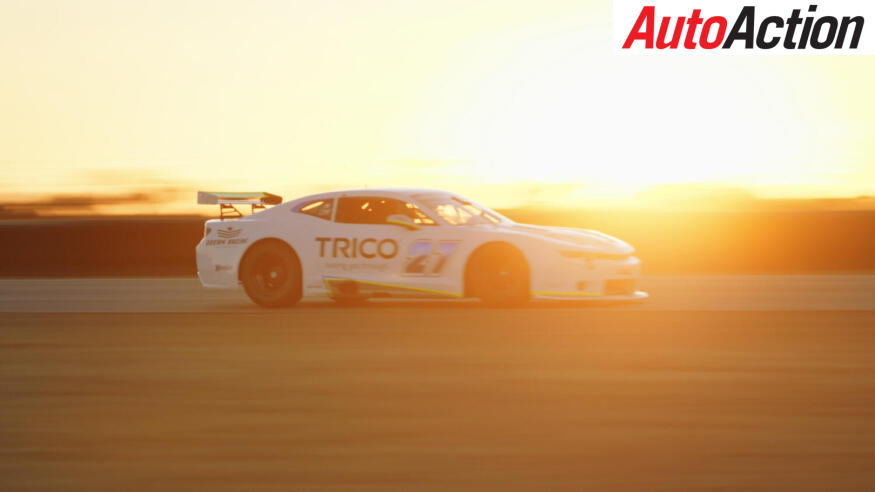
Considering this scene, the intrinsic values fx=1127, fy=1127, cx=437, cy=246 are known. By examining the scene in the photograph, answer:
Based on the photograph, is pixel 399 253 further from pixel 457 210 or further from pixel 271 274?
pixel 271 274

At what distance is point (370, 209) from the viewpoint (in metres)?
12.5

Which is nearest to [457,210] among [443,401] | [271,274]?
[271,274]

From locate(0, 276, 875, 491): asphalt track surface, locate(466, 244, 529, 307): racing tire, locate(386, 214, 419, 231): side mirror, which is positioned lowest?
locate(0, 276, 875, 491): asphalt track surface

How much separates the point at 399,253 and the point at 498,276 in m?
1.10

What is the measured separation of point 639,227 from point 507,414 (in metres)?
14.6

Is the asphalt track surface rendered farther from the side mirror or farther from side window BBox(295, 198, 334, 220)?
side window BBox(295, 198, 334, 220)

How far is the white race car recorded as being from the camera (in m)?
11.7

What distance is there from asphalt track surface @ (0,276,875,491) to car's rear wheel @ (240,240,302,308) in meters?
1.38

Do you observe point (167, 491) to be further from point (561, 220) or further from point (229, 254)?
point (561, 220)

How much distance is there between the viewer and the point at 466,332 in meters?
9.49

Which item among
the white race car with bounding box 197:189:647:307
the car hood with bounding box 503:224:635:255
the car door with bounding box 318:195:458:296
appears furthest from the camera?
the car door with bounding box 318:195:458:296

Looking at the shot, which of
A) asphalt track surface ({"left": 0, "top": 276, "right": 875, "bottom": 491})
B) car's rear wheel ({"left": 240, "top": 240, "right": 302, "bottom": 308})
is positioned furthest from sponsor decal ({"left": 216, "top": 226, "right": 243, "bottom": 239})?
asphalt track surface ({"left": 0, "top": 276, "right": 875, "bottom": 491})

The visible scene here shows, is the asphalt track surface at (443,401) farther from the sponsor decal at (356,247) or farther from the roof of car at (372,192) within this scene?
the roof of car at (372,192)

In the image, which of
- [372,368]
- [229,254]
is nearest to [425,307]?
[229,254]
